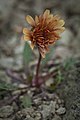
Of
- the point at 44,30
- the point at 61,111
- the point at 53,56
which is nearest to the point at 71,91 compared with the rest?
the point at 61,111

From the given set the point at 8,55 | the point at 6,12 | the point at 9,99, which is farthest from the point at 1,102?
the point at 6,12

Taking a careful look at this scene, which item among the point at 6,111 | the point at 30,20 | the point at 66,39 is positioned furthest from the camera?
the point at 66,39

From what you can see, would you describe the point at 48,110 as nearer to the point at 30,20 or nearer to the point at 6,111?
the point at 6,111

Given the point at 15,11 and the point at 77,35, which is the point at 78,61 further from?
the point at 15,11

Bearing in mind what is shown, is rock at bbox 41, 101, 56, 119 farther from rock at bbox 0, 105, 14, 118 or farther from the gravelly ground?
rock at bbox 0, 105, 14, 118

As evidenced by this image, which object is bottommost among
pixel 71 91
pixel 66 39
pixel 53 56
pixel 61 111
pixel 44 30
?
pixel 61 111

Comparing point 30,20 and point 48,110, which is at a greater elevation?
point 30,20
